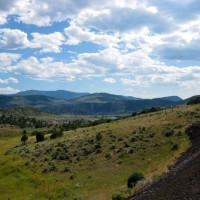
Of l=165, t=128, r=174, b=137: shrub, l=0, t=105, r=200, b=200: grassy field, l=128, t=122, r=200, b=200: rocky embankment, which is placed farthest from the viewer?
l=165, t=128, r=174, b=137: shrub

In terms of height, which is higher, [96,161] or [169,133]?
[169,133]

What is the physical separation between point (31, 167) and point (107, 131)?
58.1ft

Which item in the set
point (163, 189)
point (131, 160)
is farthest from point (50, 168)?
point (163, 189)

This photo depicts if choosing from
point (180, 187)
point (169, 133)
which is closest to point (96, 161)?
point (169, 133)

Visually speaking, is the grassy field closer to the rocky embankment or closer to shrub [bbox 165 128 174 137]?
shrub [bbox 165 128 174 137]

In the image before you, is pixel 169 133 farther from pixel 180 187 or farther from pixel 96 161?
pixel 180 187

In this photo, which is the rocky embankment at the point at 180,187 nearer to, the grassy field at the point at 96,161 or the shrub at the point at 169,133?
the grassy field at the point at 96,161

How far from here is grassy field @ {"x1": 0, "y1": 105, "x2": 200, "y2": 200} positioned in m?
45.5

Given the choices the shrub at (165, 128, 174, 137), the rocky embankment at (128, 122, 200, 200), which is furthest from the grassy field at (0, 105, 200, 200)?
the rocky embankment at (128, 122, 200, 200)

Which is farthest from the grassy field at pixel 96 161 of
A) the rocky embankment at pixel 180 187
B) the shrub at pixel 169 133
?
the rocky embankment at pixel 180 187

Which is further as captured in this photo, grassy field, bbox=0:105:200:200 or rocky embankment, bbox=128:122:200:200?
grassy field, bbox=0:105:200:200

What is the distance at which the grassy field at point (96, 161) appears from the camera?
45469 millimetres

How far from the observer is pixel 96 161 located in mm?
56344

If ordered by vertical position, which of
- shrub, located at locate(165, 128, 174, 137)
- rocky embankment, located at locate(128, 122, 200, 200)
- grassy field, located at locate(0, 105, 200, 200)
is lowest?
grassy field, located at locate(0, 105, 200, 200)
